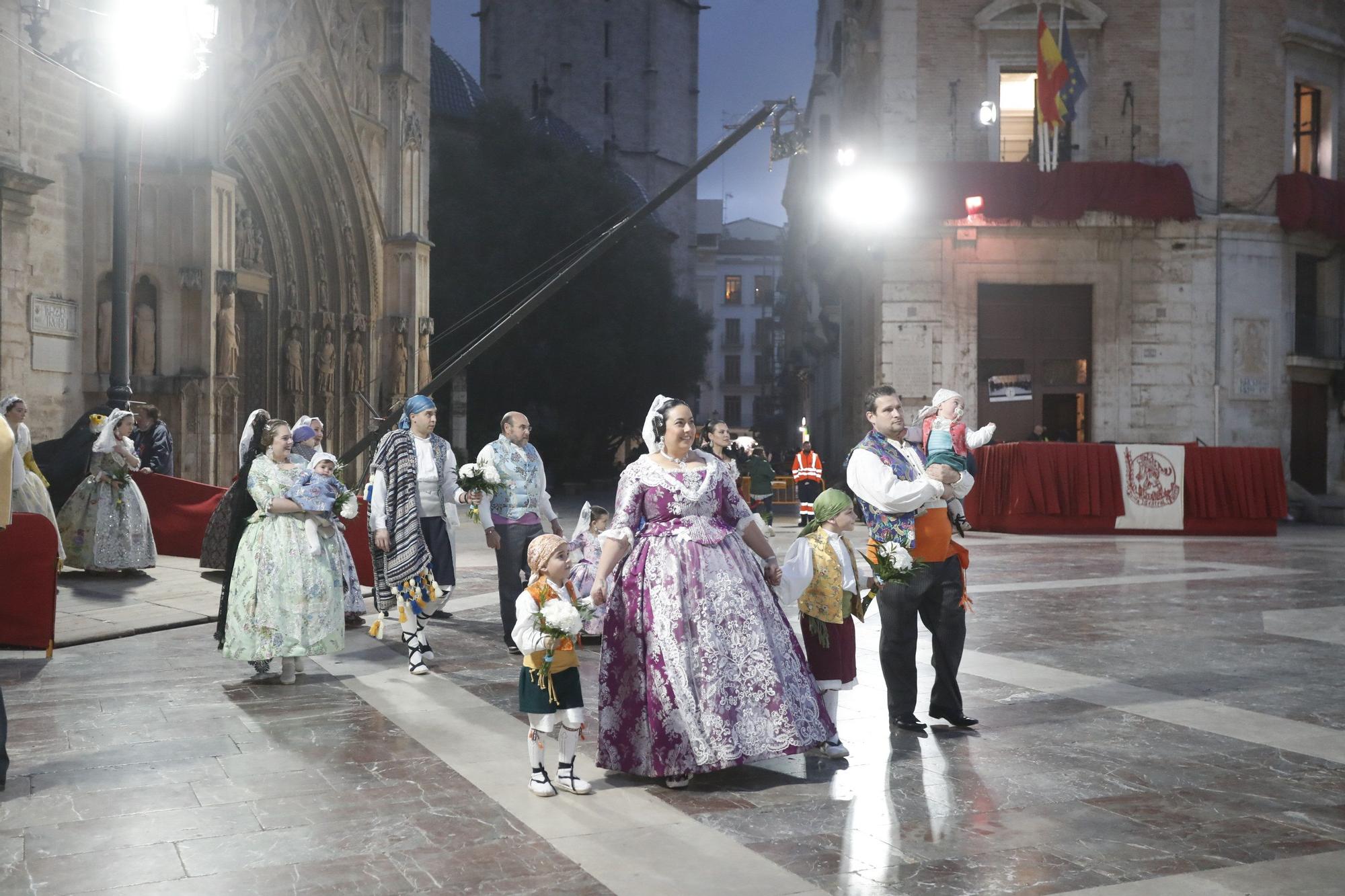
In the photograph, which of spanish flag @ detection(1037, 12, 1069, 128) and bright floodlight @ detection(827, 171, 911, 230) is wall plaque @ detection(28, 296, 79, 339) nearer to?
bright floodlight @ detection(827, 171, 911, 230)

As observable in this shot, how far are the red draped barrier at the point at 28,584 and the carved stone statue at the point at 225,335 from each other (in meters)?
Result: 10.6

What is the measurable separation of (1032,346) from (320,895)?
75.7 ft

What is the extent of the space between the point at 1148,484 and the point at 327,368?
1520 centimetres

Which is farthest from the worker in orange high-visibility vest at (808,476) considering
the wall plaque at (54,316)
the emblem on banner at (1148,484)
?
the wall plaque at (54,316)

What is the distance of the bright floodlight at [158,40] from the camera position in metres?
11.7

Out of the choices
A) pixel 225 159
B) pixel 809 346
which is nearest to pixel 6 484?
pixel 225 159

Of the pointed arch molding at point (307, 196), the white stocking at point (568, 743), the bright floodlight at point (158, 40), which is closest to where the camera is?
the white stocking at point (568, 743)

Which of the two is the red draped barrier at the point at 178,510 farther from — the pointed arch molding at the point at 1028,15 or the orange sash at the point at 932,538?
the pointed arch molding at the point at 1028,15

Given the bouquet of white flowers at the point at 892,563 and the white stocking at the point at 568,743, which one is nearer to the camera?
the white stocking at the point at 568,743

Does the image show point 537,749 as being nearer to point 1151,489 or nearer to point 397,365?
point 1151,489

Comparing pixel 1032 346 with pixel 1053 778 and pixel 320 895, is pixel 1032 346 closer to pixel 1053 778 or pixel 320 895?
pixel 1053 778

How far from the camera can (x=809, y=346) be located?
1788 inches

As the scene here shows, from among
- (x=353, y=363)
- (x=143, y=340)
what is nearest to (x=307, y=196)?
(x=353, y=363)

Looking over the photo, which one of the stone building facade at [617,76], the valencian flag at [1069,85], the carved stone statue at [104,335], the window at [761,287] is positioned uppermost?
the stone building facade at [617,76]
